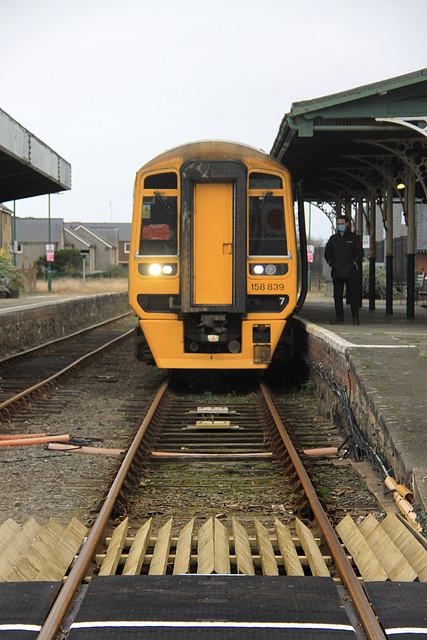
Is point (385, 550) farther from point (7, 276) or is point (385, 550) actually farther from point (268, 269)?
point (7, 276)

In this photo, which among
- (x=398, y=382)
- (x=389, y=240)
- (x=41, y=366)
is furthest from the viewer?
(x=389, y=240)

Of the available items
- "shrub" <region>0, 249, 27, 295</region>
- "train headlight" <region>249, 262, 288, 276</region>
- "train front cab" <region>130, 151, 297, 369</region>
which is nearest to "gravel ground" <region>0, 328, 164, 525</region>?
"train front cab" <region>130, 151, 297, 369</region>

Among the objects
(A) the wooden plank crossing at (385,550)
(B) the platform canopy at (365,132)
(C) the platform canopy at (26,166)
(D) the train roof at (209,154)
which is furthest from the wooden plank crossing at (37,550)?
(C) the platform canopy at (26,166)

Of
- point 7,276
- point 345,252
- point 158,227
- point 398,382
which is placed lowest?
point 398,382

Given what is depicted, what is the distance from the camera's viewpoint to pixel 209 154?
8.80 metres

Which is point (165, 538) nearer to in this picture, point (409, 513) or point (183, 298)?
point (409, 513)

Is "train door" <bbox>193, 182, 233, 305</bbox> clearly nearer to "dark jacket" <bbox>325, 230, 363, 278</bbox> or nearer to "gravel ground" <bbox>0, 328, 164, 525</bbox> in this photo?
"gravel ground" <bbox>0, 328, 164, 525</bbox>

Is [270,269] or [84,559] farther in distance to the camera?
[270,269]

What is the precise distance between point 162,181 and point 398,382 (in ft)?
13.1

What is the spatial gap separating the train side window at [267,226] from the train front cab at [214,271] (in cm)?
1

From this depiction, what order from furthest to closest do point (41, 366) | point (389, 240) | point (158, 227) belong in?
point (389, 240) < point (41, 366) < point (158, 227)

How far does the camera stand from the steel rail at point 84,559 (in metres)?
2.89

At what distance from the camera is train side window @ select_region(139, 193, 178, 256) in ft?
29.7

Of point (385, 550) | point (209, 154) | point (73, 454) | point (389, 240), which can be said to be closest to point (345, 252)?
point (209, 154)
